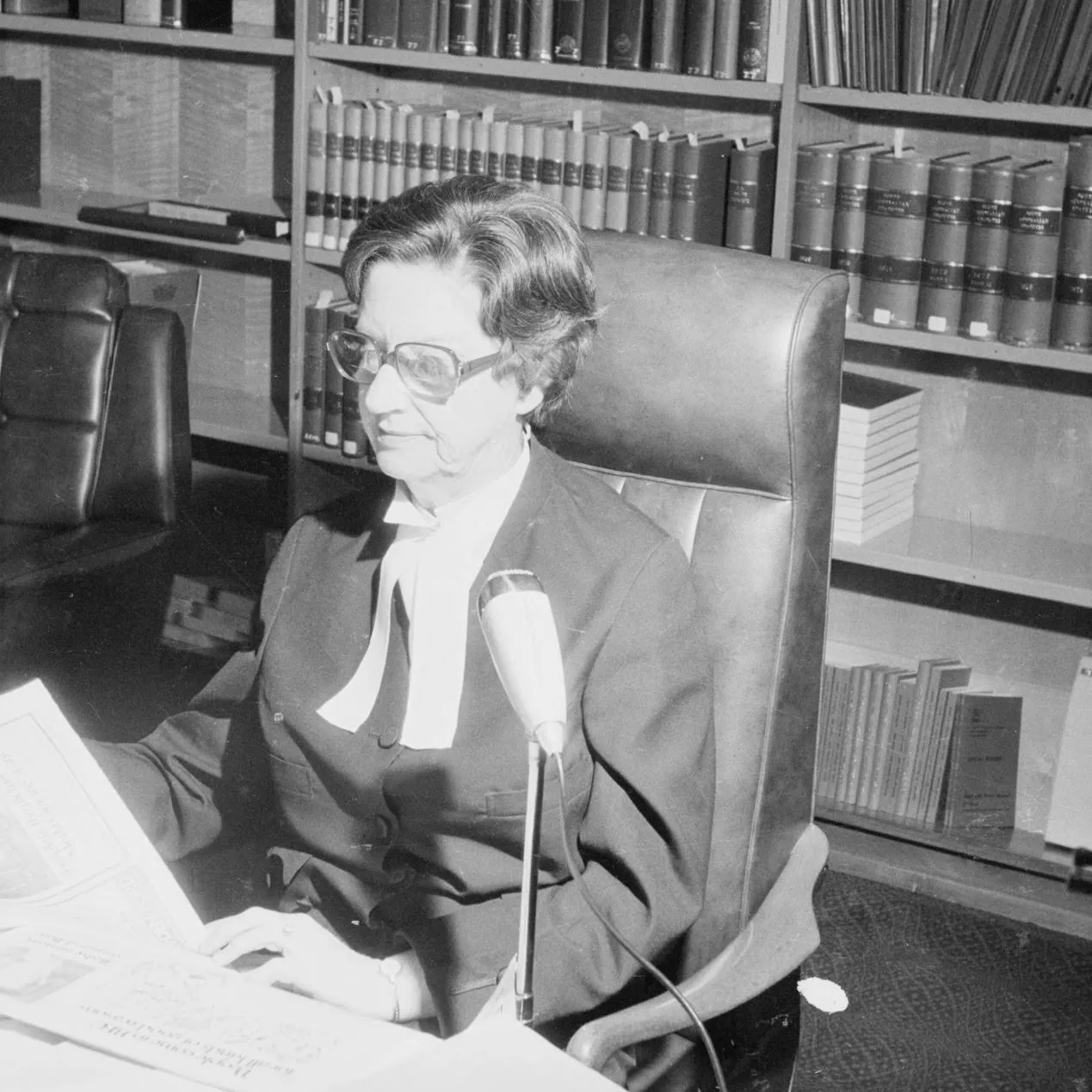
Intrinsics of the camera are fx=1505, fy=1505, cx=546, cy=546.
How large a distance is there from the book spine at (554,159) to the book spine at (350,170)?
38 centimetres

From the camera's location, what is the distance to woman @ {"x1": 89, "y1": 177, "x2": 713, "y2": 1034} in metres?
1.24

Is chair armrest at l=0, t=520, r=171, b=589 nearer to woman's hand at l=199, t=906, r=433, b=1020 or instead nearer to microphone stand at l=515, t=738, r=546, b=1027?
woman's hand at l=199, t=906, r=433, b=1020

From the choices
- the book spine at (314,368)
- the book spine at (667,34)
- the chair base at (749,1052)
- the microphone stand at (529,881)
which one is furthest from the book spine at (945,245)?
the microphone stand at (529,881)

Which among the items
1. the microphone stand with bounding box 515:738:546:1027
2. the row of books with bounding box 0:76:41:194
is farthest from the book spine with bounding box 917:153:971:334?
the row of books with bounding box 0:76:41:194

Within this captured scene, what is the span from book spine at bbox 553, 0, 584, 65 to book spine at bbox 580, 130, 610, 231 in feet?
0.44

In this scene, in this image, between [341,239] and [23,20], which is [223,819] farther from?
[23,20]

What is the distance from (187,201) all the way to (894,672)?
1.70 metres

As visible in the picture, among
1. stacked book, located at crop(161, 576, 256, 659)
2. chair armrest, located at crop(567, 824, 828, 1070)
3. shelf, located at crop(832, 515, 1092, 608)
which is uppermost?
shelf, located at crop(832, 515, 1092, 608)

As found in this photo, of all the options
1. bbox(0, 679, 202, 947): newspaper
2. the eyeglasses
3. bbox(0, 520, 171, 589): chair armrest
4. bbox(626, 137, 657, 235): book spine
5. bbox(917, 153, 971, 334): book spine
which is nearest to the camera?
bbox(0, 679, 202, 947): newspaper

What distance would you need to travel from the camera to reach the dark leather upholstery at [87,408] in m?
2.45

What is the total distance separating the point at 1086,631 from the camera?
2713 mm

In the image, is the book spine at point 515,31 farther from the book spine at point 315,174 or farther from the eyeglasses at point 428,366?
the eyeglasses at point 428,366

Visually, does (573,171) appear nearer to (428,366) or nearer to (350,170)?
(350,170)

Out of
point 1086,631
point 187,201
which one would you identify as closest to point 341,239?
point 187,201
